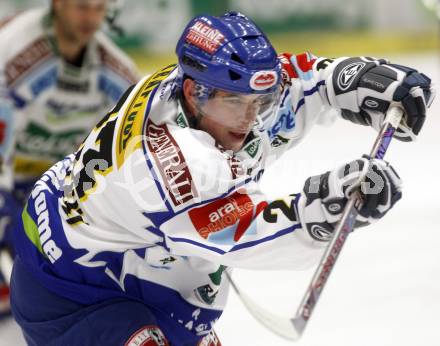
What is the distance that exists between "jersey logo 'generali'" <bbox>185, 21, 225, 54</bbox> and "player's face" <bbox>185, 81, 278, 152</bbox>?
102 millimetres

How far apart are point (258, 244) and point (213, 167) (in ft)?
0.62

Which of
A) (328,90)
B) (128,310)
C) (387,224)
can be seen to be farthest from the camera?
(387,224)

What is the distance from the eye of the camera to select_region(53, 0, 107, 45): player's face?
358cm

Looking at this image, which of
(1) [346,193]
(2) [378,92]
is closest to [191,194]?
(1) [346,193]

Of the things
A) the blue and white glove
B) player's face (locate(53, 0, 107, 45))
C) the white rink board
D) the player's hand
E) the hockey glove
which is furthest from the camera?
player's face (locate(53, 0, 107, 45))

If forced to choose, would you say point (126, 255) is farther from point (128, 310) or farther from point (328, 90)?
point (328, 90)

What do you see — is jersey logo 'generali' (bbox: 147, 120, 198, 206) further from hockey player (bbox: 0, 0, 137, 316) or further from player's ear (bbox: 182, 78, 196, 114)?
hockey player (bbox: 0, 0, 137, 316)

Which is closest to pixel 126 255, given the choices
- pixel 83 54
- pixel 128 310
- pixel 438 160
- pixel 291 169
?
pixel 128 310

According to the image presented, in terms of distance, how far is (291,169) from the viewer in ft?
15.6

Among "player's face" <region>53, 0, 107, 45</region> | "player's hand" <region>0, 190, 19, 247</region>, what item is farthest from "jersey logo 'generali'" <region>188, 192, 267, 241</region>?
"player's face" <region>53, 0, 107, 45</region>

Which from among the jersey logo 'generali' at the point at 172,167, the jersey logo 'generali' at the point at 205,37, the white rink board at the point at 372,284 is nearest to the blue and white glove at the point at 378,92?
the jersey logo 'generali' at the point at 205,37

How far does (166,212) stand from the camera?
1979mm

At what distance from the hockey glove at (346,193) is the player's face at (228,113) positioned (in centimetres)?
27

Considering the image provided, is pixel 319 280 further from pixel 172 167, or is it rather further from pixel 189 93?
pixel 189 93
